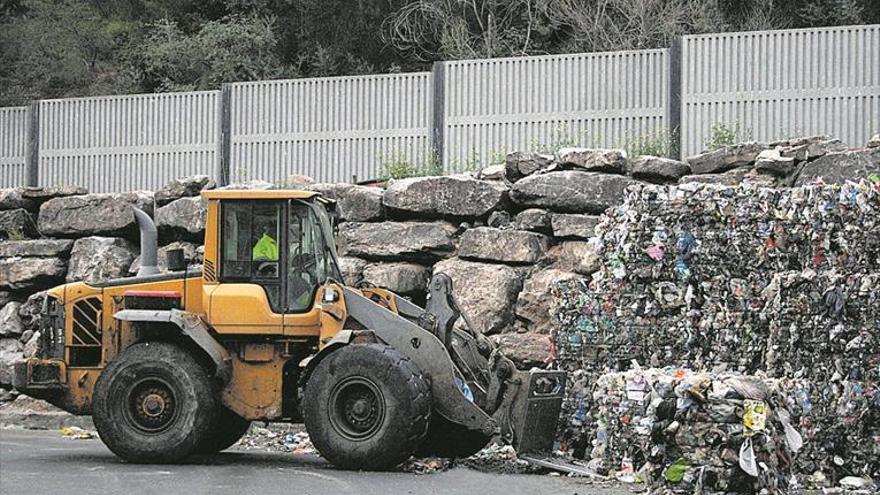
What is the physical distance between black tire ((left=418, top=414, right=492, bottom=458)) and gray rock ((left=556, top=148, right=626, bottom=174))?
4220 mm

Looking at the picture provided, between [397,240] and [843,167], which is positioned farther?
[397,240]

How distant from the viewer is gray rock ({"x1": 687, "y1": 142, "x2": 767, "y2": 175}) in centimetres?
1494

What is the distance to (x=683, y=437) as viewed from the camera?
962 cm

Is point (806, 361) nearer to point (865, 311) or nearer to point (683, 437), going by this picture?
point (865, 311)

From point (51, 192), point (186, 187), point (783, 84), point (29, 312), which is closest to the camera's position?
point (783, 84)

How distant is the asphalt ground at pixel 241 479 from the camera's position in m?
10.3

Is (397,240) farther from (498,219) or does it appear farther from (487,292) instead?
(487,292)

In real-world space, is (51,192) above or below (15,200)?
above

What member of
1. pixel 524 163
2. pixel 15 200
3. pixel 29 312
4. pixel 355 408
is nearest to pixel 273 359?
pixel 355 408

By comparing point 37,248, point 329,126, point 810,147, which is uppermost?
point 329,126

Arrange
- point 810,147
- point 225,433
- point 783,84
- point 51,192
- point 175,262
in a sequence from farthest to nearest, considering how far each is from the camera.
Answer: point 51,192 → point 783,84 → point 810,147 → point 225,433 → point 175,262

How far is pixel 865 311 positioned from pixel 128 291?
21.4 ft

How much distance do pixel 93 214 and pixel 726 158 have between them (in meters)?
8.27

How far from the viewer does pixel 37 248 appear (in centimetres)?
1816
